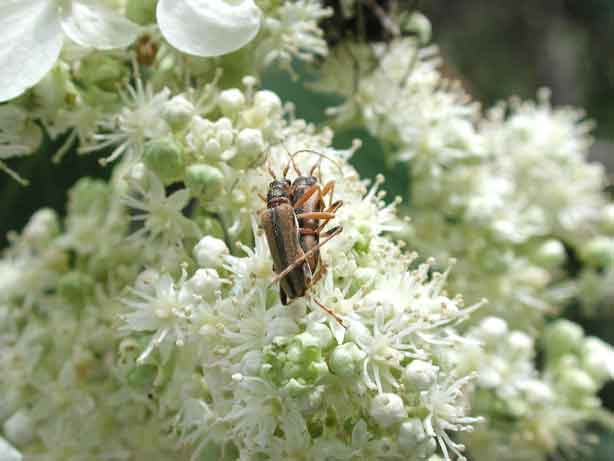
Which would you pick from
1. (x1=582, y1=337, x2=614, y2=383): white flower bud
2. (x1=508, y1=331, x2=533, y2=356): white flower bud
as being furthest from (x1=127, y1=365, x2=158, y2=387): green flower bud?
(x1=582, y1=337, x2=614, y2=383): white flower bud

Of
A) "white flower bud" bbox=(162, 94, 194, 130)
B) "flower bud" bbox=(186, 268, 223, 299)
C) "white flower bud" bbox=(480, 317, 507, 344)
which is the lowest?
"white flower bud" bbox=(480, 317, 507, 344)

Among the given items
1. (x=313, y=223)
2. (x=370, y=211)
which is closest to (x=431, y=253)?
(x=370, y=211)

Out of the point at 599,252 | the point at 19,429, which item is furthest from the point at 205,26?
the point at 599,252

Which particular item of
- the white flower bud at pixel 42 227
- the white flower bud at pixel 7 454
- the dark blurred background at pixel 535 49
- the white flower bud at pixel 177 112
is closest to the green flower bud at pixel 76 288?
the white flower bud at pixel 42 227

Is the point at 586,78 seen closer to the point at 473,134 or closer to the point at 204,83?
the point at 473,134

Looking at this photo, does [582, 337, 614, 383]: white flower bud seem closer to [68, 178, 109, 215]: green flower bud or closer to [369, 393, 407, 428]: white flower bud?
[369, 393, 407, 428]: white flower bud

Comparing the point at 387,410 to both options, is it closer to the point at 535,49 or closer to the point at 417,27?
the point at 417,27
